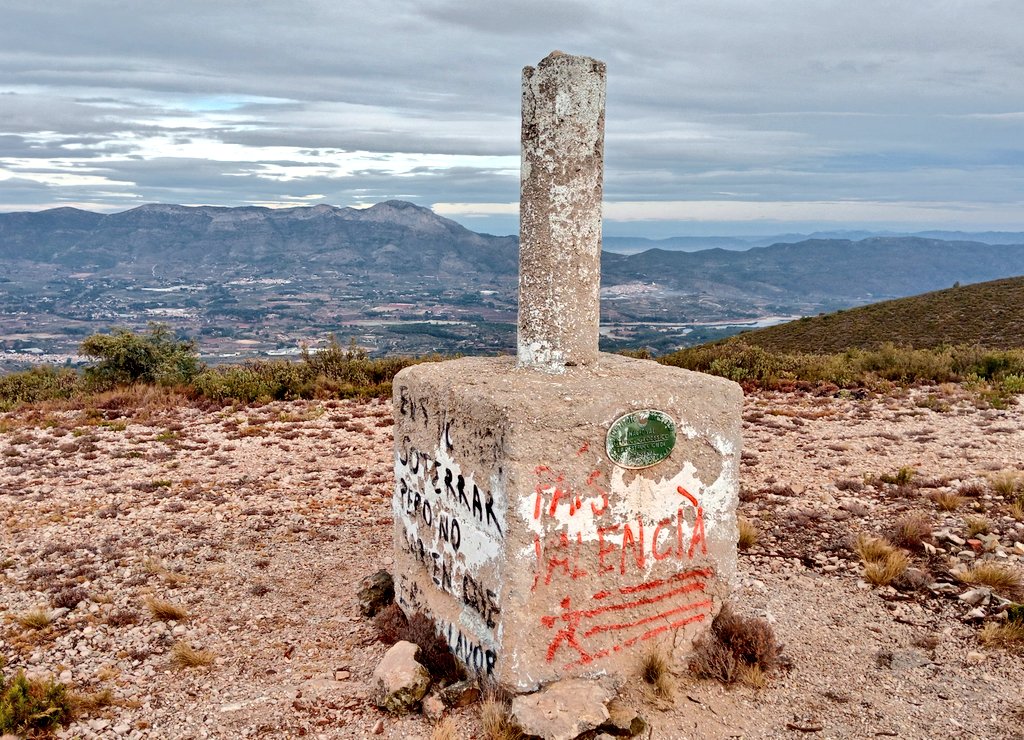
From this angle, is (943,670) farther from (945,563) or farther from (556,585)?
(556,585)

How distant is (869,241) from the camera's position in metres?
187

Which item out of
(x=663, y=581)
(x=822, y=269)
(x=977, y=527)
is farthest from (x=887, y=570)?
(x=822, y=269)

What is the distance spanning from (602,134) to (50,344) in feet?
198

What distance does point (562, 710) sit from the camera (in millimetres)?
4133

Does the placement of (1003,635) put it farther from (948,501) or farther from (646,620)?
(948,501)

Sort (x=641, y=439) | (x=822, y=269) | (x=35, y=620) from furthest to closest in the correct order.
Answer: (x=822, y=269), (x=35, y=620), (x=641, y=439)

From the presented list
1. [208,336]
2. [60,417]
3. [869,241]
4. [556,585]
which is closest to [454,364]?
[556,585]

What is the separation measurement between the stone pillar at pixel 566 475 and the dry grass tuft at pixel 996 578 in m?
2.39

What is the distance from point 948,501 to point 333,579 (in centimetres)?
629

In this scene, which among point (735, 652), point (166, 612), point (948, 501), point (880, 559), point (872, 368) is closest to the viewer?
point (735, 652)

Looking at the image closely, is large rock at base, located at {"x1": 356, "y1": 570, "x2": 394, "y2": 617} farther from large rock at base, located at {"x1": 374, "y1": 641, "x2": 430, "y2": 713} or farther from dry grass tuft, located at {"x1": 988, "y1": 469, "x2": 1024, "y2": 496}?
dry grass tuft, located at {"x1": 988, "y1": 469, "x2": 1024, "y2": 496}

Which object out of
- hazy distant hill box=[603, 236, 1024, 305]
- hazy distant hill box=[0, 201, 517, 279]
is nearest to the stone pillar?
hazy distant hill box=[603, 236, 1024, 305]

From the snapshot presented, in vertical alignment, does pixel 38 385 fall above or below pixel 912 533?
below

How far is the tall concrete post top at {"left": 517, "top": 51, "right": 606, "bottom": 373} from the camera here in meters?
4.65
